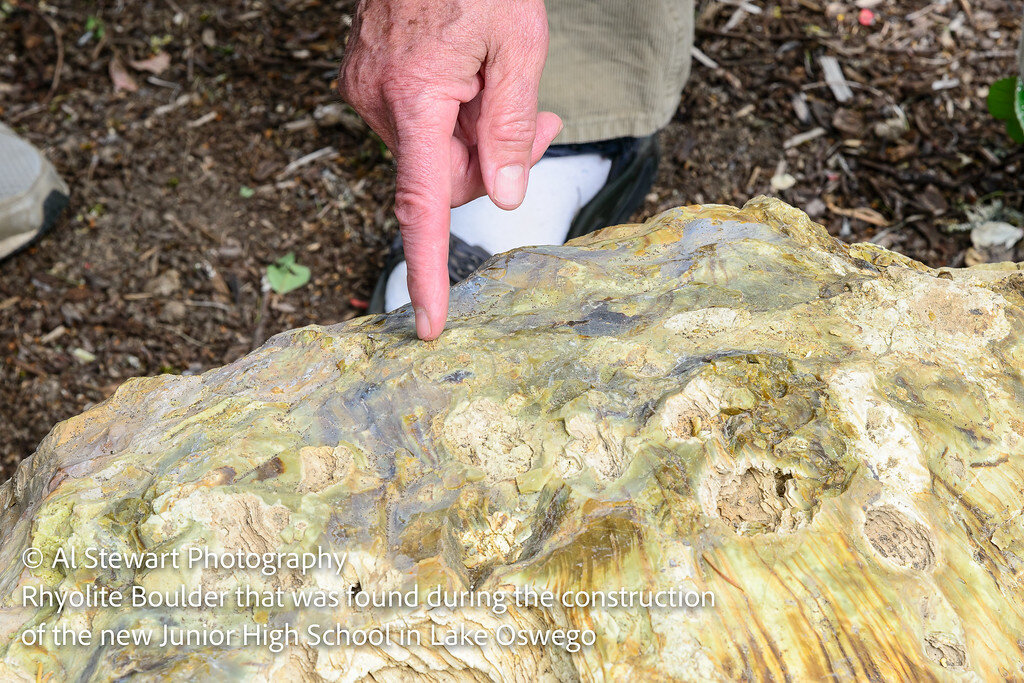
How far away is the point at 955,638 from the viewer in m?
1.18

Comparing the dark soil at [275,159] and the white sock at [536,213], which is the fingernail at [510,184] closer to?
the white sock at [536,213]

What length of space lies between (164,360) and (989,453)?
2.96m

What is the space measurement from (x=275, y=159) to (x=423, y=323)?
256cm

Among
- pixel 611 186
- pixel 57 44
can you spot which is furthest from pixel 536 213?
pixel 57 44

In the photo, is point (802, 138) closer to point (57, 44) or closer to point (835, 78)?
point (835, 78)

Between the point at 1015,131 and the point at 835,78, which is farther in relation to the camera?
the point at 835,78

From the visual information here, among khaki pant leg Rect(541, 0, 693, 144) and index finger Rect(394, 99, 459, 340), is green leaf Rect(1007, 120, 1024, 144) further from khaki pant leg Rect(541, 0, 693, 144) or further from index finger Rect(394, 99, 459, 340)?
index finger Rect(394, 99, 459, 340)

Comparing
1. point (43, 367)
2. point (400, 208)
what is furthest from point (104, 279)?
point (400, 208)

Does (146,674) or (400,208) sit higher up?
(400,208)

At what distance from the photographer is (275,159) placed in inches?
150

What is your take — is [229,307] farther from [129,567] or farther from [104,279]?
[129,567]

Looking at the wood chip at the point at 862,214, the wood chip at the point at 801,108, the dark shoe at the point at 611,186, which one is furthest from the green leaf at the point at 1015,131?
the dark shoe at the point at 611,186

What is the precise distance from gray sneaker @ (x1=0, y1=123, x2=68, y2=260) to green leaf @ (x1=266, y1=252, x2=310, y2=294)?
3.34ft

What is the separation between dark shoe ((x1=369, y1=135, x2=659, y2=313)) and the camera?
309 centimetres
